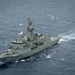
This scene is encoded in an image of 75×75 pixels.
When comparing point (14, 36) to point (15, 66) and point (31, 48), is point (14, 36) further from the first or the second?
point (15, 66)

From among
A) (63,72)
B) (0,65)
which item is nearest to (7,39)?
(0,65)

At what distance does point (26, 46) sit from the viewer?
167000 millimetres

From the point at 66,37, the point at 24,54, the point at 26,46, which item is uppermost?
the point at 26,46

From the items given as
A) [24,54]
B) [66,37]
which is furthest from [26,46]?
[66,37]

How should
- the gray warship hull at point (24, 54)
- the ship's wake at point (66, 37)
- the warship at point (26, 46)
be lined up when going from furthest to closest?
the ship's wake at point (66, 37)
the warship at point (26, 46)
the gray warship hull at point (24, 54)

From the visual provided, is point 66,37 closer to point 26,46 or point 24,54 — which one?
point 26,46

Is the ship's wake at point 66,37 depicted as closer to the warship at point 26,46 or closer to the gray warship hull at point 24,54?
the warship at point 26,46

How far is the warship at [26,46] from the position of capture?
161m

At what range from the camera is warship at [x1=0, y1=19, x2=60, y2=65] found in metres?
161

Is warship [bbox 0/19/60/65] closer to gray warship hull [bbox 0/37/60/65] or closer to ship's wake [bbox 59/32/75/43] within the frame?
gray warship hull [bbox 0/37/60/65]

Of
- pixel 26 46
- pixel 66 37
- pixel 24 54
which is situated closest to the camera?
pixel 24 54

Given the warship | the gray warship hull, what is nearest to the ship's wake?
the warship

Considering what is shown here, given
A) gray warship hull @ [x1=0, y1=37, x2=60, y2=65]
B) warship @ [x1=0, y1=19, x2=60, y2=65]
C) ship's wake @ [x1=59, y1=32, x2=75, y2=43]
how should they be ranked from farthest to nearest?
1. ship's wake @ [x1=59, y1=32, x2=75, y2=43]
2. warship @ [x1=0, y1=19, x2=60, y2=65]
3. gray warship hull @ [x1=0, y1=37, x2=60, y2=65]

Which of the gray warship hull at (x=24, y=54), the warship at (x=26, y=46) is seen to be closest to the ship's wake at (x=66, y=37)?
the warship at (x=26, y=46)
